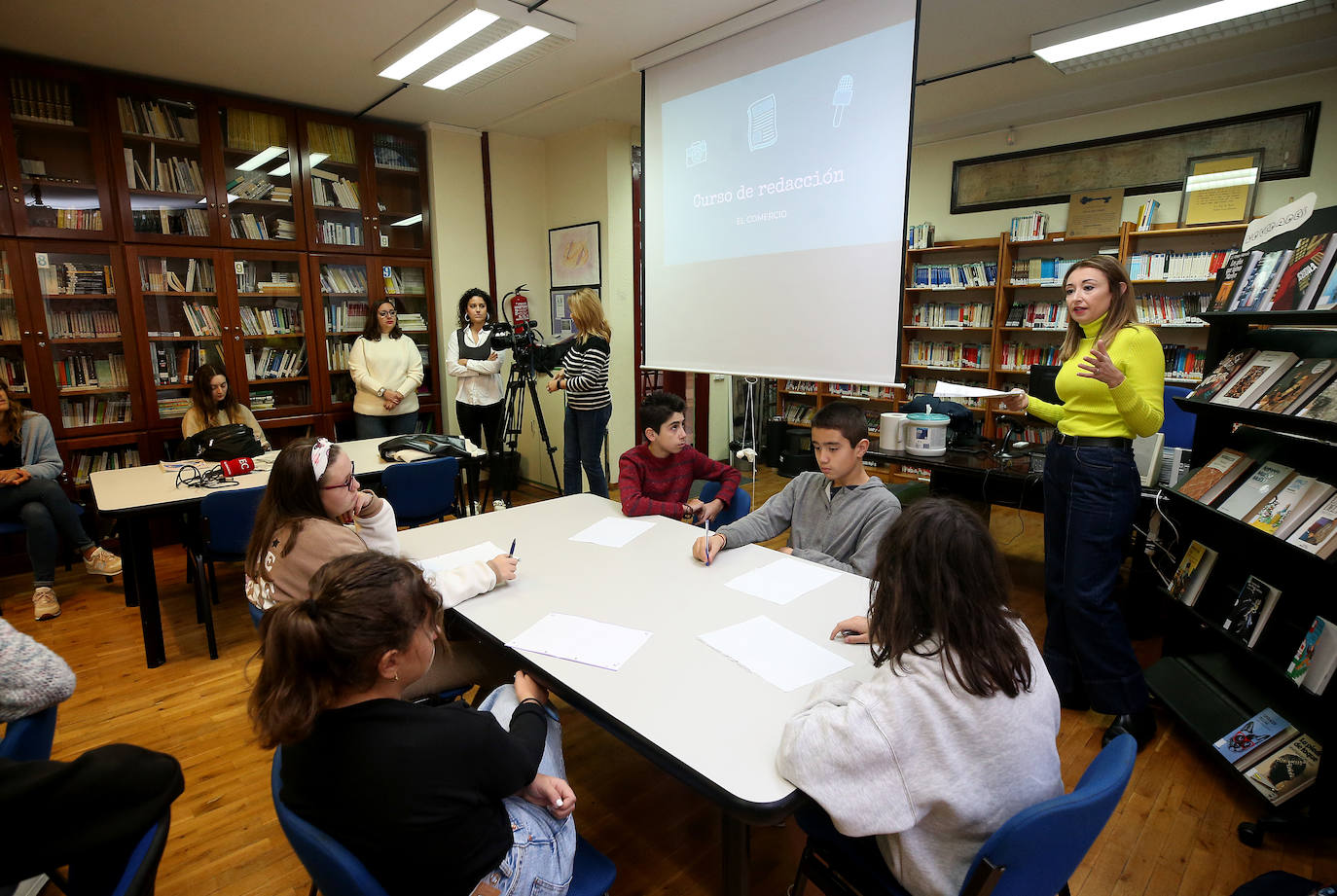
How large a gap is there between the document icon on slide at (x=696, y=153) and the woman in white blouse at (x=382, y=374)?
2408 millimetres

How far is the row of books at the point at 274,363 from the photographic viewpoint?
4.52m

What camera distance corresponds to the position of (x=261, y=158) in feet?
14.3

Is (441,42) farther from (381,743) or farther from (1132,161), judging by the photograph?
(1132,161)

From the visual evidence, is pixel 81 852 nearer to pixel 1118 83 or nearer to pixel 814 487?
pixel 814 487

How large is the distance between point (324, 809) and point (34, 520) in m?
3.58

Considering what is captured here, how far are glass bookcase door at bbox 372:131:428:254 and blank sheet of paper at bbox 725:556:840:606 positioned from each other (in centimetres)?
427

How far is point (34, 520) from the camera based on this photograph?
3.28m

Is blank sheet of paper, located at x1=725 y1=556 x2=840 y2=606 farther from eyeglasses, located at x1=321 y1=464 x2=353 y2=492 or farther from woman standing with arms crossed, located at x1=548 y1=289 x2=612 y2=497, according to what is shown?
woman standing with arms crossed, located at x1=548 y1=289 x2=612 y2=497

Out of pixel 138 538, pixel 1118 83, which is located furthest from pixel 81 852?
pixel 1118 83

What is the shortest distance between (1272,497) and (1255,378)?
1.33 ft

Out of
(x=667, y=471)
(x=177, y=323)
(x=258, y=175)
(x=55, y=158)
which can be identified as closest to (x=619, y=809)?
(x=667, y=471)

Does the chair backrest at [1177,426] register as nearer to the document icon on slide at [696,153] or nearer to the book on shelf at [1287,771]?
the book on shelf at [1287,771]

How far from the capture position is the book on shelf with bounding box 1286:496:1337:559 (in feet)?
5.59

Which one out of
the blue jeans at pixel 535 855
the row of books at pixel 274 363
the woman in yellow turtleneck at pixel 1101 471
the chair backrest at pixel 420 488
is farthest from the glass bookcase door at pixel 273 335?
the woman in yellow turtleneck at pixel 1101 471
